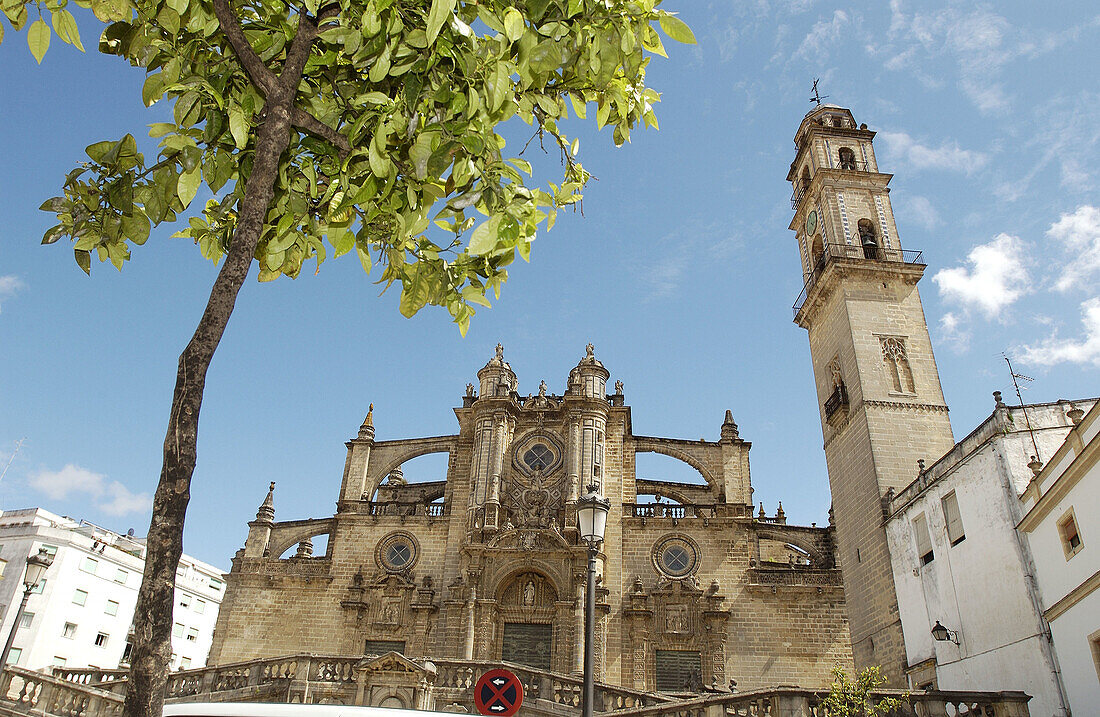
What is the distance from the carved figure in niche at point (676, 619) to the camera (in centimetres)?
2727

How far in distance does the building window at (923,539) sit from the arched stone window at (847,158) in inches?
612

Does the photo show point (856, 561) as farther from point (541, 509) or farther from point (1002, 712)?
point (541, 509)

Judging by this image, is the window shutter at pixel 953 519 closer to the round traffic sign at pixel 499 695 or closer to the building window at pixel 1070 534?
the building window at pixel 1070 534

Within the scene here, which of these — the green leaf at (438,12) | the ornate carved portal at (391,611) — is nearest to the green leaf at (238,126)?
the green leaf at (438,12)

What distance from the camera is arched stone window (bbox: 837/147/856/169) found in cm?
2940

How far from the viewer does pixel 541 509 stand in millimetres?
29516

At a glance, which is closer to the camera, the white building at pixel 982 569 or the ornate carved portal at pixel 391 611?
the white building at pixel 982 569

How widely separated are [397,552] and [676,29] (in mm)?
29297

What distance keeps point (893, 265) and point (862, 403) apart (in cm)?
573

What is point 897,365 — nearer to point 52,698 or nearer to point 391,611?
point 391,611

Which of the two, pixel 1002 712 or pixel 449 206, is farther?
pixel 1002 712

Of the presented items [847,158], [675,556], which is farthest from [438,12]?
[847,158]

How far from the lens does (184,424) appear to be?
11.1 ft

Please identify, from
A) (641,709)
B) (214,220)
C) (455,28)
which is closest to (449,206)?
(455,28)
